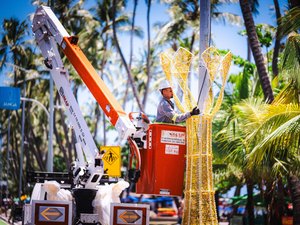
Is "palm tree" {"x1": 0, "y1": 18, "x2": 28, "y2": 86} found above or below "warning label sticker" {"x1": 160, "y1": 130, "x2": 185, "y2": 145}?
above

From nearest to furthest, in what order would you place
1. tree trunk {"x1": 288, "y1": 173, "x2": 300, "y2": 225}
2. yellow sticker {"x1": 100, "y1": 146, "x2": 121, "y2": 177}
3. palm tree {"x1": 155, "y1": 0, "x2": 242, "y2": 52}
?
1. yellow sticker {"x1": 100, "y1": 146, "x2": 121, "y2": 177}
2. tree trunk {"x1": 288, "y1": 173, "x2": 300, "y2": 225}
3. palm tree {"x1": 155, "y1": 0, "x2": 242, "y2": 52}

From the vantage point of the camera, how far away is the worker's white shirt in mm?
13148

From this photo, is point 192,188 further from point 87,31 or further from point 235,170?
point 87,31

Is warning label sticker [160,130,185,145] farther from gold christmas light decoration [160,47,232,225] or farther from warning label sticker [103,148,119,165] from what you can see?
warning label sticker [103,148,119,165]

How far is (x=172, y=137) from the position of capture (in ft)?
42.8

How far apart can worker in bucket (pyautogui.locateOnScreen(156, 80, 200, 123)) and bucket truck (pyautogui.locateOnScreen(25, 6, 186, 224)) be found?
223mm

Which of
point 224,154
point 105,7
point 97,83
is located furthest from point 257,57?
point 105,7

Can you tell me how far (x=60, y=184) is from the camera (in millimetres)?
15023

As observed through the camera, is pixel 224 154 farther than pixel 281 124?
Yes

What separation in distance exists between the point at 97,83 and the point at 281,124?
4780 mm

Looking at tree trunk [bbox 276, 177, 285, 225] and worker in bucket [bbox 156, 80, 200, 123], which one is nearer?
worker in bucket [bbox 156, 80, 200, 123]

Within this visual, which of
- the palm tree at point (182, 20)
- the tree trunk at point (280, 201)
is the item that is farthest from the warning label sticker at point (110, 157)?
the palm tree at point (182, 20)

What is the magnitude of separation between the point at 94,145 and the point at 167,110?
7.32 feet

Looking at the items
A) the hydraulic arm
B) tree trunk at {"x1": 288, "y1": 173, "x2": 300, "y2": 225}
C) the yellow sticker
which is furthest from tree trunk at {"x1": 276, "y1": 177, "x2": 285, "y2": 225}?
the hydraulic arm
